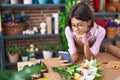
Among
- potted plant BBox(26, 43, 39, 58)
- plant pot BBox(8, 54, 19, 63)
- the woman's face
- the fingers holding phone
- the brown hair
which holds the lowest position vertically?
plant pot BBox(8, 54, 19, 63)

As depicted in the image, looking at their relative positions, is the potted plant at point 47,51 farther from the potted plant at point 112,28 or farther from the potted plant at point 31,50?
the potted plant at point 112,28

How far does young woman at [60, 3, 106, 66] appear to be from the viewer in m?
1.86

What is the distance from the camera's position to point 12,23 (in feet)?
10.4

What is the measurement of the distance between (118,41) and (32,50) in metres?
1.71

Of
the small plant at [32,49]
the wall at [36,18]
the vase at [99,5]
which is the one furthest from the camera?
the vase at [99,5]

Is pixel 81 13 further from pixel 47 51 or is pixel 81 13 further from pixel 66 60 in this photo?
pixel 47 51

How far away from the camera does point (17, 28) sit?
3.19 m

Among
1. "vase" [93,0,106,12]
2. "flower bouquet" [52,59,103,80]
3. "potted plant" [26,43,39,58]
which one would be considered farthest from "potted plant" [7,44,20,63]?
"flower bouquet" [52,59,103,80]

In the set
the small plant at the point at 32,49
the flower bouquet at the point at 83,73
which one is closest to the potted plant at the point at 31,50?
the small plant at the point at 32,49

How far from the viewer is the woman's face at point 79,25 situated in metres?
1.84

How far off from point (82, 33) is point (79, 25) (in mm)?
144

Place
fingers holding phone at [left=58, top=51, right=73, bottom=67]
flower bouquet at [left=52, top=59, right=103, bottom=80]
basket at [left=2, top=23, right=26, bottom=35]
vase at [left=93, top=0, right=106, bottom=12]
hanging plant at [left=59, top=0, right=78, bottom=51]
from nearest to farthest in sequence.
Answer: flower bouquet at [left=52, top=59, right=103, bottom=80]
fingers holding phone at [left=58, top=51, right=73, bottom=67]
basket at [left=2, top=23, right=26, bottom=35]
hanging plant at [left=59, top=0, right=78, bottom=51]
vase at [left=93, top=0, right=106, bottom=12]

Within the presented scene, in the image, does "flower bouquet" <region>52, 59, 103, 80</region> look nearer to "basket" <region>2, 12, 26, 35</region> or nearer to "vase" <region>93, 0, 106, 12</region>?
"basket" <region>2, 12, 26, 35</region>

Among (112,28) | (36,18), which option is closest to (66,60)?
(36,18)
